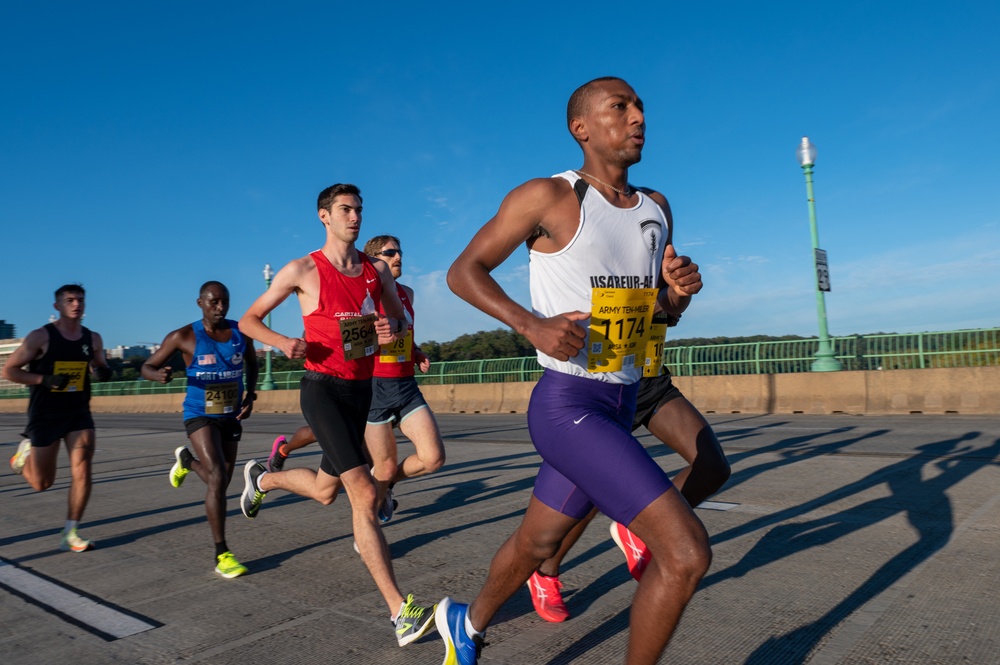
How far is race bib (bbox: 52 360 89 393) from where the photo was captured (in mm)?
5992

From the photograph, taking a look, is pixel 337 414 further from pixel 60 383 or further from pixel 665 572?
pixel 60 383

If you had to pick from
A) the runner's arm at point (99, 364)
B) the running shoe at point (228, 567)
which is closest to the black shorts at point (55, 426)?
the runner's arm at point (99, 364)

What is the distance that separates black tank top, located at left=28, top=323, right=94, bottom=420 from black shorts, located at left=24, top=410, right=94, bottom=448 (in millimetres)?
35

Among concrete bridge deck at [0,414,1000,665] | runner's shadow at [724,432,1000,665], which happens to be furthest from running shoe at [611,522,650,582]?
runner's shadow at [724,432,1000,665]

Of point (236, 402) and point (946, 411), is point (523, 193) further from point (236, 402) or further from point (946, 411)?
point (946, 411)

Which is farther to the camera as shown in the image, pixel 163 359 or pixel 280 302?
pixel 163 359

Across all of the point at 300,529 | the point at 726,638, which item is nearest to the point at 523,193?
the point at 726,638

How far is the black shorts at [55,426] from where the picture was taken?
5938 mm

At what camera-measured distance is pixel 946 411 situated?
1331 cm

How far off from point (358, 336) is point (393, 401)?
1420 mm

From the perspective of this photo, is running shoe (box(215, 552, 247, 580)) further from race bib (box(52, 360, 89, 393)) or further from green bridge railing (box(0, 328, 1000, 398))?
green bridge railing (box(0, 328, 1000, 398))

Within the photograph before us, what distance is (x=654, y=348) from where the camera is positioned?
304 cm

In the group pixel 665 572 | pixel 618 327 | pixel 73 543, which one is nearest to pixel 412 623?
pixel 665 572

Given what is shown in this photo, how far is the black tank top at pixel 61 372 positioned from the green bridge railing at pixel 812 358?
33.9ft
